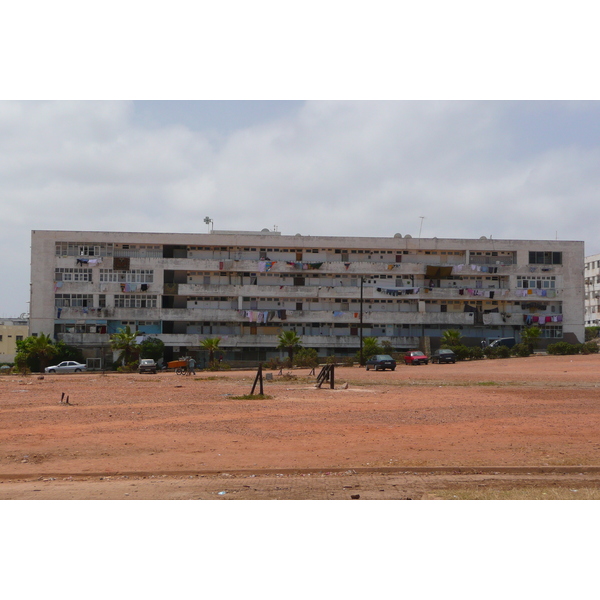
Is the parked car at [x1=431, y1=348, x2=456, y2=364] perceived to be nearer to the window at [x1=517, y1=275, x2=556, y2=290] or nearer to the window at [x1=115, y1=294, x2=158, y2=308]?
the window at [x1=517, y1=275, x2=556, y2=290]

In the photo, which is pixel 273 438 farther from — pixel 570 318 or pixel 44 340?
pixel 570 318

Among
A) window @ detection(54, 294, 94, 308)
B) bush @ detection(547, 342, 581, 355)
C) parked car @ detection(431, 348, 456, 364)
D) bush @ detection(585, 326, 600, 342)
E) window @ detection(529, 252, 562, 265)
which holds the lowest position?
parked car @ detection(431, 348, 456, 364)

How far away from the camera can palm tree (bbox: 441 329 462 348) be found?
6462 cm

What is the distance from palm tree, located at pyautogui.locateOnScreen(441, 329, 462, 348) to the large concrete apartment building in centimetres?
381

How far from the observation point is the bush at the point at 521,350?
62.5m

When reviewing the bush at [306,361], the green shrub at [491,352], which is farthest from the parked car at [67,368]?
the green shrub at [491,352]

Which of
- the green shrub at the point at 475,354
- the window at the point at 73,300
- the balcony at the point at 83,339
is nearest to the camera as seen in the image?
the green shrub at the point at 475,354

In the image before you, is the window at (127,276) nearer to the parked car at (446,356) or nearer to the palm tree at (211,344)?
the palm tree at (211,344)

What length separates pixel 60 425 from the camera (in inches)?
727

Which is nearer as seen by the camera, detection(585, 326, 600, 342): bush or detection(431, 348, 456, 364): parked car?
detection(431, 348, 456, 364): parked car

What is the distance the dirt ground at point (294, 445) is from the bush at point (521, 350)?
36147 mm

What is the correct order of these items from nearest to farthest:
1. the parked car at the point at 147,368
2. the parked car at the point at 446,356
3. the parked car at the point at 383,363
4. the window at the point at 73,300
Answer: the parked car at the point at 383,363 → the parked car at the point at 147,368 → the parked car at the point at 446,356 → the window at the point at 73,300

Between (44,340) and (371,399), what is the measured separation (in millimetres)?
42609

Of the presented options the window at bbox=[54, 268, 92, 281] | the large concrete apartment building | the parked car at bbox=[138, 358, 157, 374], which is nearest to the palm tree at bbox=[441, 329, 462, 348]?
the large concrete apartment building
